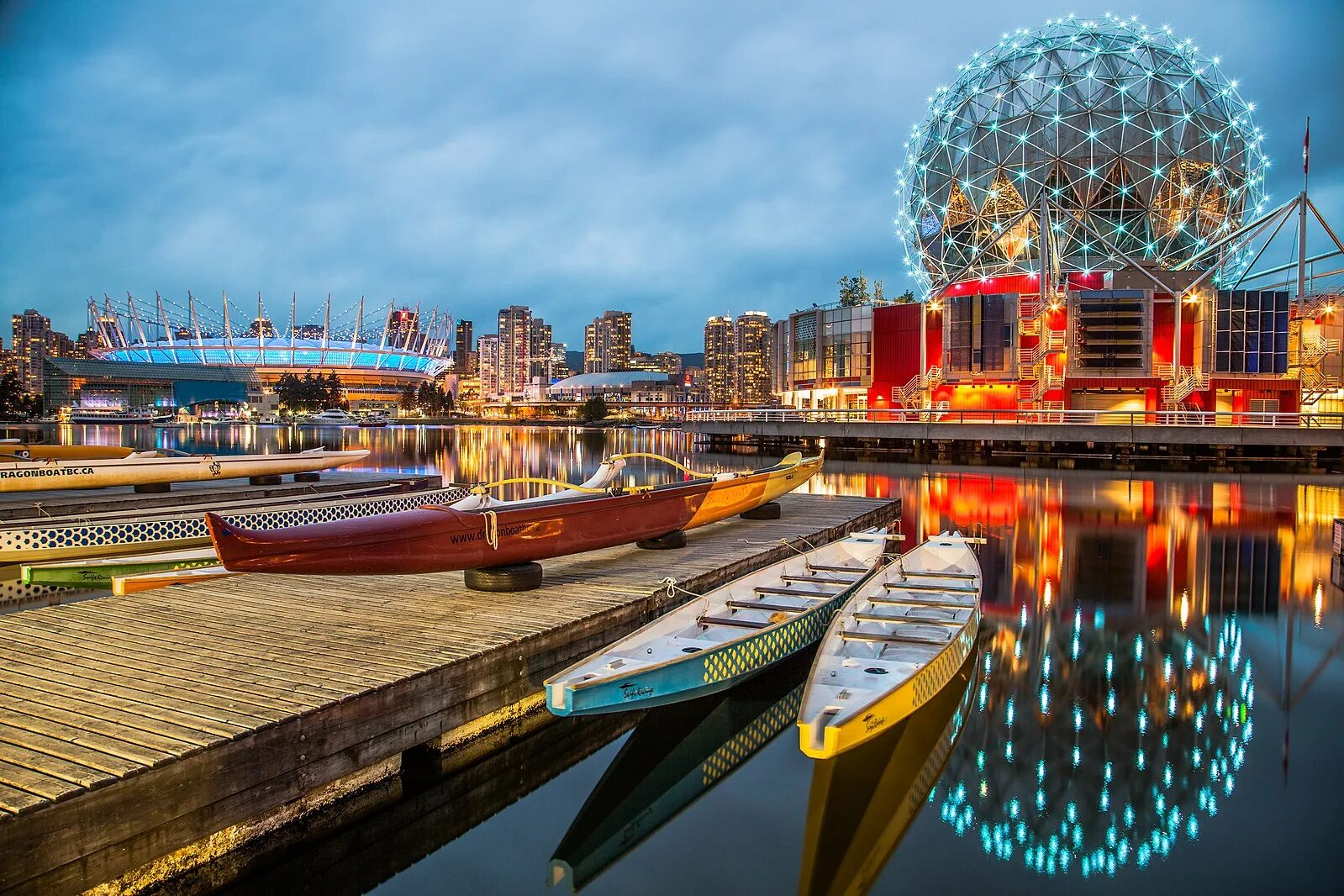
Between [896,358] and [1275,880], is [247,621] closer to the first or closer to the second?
[1275,880]

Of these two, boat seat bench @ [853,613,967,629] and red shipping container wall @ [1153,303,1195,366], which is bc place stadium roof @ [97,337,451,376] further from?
boat seat bench @ [853,613,967,629]

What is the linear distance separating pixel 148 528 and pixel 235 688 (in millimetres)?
11306

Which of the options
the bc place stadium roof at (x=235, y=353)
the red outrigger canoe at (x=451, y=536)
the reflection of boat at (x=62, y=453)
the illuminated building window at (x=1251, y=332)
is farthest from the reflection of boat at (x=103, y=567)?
the bc place stadium roof at (x=235, y=353)

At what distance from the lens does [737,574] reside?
13125 mm

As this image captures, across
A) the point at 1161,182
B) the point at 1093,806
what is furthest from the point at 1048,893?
the point at 1161,182

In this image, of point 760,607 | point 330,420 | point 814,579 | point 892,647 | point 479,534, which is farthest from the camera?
point 330,420

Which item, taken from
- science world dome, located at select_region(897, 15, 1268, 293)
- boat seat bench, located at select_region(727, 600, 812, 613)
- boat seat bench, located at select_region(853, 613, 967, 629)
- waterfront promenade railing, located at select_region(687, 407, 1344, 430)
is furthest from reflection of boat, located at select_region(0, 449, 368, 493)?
science world dome, located at select_region(897, 15, 1268, 293)

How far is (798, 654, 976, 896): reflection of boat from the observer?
6.46 meters

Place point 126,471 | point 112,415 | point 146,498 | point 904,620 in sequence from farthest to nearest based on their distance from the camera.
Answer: point 112,415 → point 126,471 → point 146,498 → point 904,620

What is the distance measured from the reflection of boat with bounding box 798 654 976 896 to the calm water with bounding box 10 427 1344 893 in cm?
2

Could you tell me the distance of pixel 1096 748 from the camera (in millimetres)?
8562

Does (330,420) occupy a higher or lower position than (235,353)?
lower

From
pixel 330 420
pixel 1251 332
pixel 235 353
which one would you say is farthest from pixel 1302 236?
pixel 235 353

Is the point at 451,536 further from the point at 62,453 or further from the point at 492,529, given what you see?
the point at 62,453
